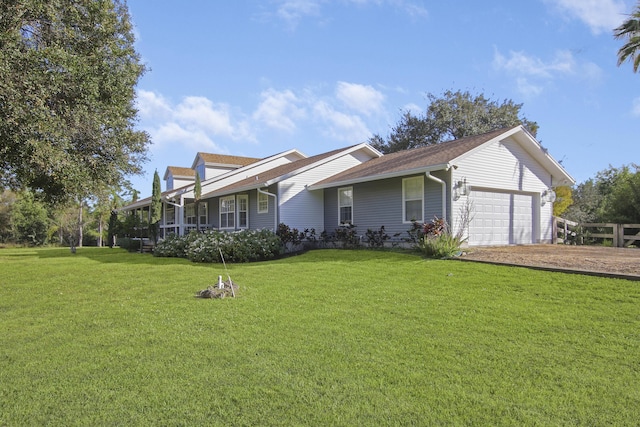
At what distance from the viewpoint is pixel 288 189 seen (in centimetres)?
1784

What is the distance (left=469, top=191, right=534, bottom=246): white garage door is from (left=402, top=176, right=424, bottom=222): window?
1743mm

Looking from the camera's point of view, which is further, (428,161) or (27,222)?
(27,222)

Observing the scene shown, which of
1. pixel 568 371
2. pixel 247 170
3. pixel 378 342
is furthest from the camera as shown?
pixel 247 170

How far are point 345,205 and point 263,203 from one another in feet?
13.1

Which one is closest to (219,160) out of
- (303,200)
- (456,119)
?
(303,200)

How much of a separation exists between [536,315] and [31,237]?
139 feet

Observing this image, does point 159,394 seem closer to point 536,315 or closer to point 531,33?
point 536,315

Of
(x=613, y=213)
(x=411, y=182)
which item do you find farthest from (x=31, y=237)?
(x=613, y=213)

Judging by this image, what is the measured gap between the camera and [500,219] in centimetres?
1529

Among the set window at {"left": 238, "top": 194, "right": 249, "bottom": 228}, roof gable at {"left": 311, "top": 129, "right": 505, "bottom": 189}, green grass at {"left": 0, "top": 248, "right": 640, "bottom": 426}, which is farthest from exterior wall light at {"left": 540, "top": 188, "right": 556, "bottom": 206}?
window at {"left": 238, "top": 194, "right": 249, "bottom": 228}

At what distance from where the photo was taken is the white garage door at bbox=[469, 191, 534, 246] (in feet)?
47.5

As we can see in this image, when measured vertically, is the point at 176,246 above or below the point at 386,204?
below

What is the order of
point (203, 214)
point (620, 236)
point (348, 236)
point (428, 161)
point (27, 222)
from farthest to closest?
point (27, 222)
point (203, 214)
point (348, 236)
point (620, 236)
point (428, 161)

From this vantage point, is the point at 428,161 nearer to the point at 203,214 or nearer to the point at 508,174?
the point at 508,174
